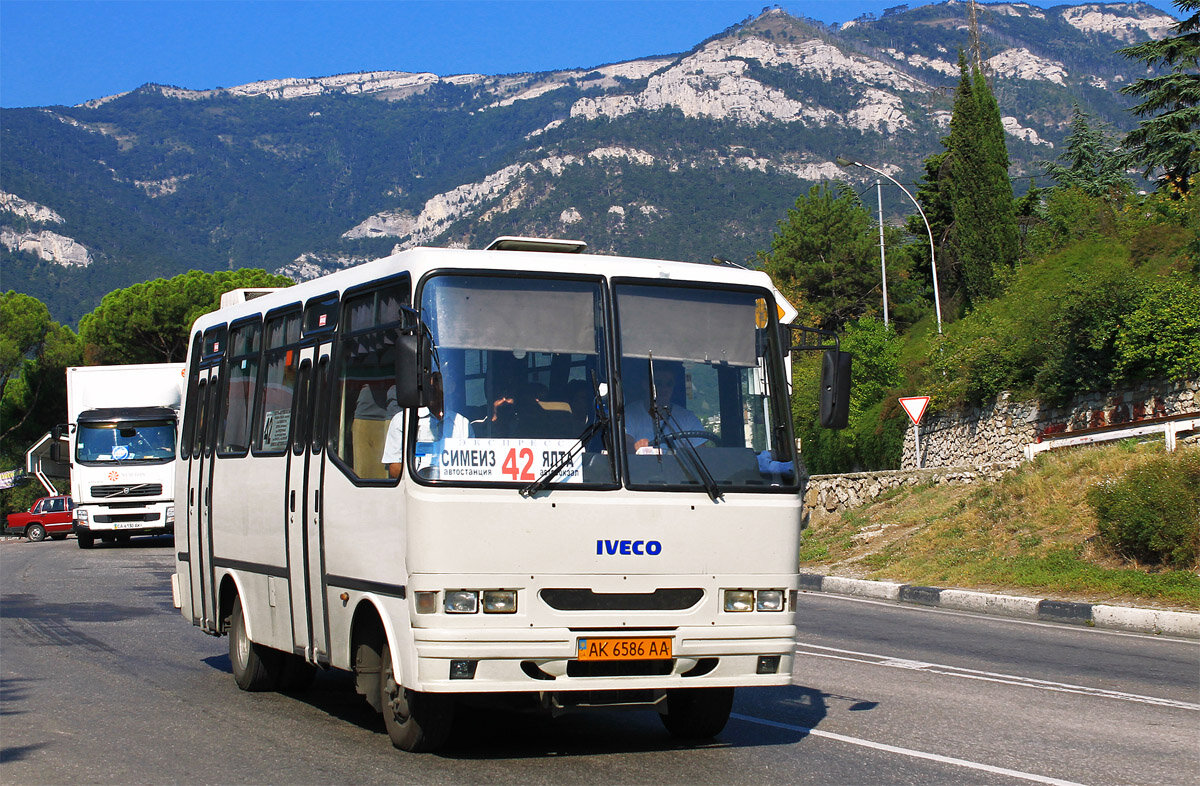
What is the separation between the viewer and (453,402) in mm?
6953

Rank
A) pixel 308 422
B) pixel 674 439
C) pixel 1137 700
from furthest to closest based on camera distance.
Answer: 1. pixel 1137 700
2. pixel 308 422
3. pixel 674 439

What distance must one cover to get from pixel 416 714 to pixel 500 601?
36.3 inches

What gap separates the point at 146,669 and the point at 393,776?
5131 mm

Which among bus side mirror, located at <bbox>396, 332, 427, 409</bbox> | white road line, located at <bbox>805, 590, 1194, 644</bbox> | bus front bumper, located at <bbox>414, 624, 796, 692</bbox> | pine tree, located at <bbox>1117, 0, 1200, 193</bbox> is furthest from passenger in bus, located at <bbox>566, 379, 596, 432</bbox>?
pine tree, located at <bbox>1117, 0, 1200, 193</bbox>

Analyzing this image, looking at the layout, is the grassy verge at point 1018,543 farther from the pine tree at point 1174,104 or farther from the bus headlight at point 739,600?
the pine tree at point 1174,104

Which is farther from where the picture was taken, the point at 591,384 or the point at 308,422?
the point at 308,422

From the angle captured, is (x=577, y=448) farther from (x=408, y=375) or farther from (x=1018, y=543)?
(x=1018, y=543)

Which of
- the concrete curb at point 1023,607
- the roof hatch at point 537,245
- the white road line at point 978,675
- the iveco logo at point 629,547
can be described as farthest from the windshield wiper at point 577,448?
the concrete curb at point 1023,607

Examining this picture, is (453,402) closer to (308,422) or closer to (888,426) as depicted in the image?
(308,422)

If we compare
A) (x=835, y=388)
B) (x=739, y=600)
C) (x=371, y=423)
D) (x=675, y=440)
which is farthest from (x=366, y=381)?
(x=835, y=388)

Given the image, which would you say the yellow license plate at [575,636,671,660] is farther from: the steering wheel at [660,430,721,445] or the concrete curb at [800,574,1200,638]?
the concrete curb at [800,574,1200,638]

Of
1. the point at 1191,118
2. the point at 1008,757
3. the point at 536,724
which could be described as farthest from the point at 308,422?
the point at 1191,118

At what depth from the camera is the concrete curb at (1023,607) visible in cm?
1444

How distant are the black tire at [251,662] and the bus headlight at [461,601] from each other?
346 centimetres
